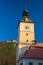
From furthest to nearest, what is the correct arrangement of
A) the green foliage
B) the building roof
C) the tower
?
the green foliage < the tower < the building roof

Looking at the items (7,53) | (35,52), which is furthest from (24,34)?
(7,53)

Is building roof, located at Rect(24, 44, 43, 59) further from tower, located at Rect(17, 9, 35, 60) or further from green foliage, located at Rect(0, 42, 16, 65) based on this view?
green foliage, located at Rect(0, 42, 16, 65)

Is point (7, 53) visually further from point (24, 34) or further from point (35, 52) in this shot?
point (35, 52)

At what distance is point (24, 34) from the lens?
70.8m

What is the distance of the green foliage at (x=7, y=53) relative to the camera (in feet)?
300

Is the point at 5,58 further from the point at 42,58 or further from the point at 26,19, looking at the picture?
the point at 42,58

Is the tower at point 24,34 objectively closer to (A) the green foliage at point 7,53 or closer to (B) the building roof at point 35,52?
(B) the building roof at point 35,52

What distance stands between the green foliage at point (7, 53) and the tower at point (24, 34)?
21.7 metres

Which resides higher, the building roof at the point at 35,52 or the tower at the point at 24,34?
the tower at the point at 24,34

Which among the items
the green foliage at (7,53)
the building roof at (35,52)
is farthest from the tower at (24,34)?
the green foliage at (7,53)

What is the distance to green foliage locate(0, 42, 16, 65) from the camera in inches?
3599

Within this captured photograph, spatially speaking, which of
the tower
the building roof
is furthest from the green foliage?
the building roof

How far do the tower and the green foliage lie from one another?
21.7 m

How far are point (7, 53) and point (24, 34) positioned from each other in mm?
29461
